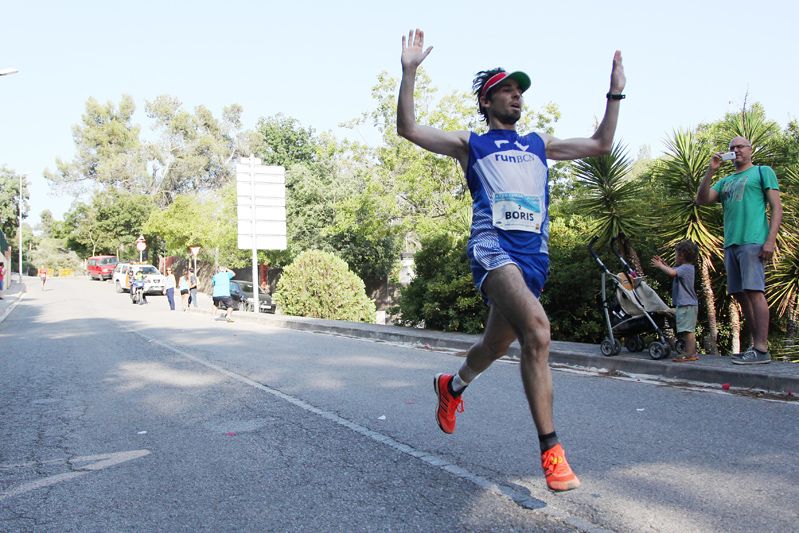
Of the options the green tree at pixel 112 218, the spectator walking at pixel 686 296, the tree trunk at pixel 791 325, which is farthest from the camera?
the green tree at pixel 112 218

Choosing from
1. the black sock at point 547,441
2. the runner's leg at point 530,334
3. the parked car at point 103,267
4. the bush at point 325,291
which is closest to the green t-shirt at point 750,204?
the runner's leg at point 530,334

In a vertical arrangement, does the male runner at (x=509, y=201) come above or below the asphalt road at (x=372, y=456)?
above

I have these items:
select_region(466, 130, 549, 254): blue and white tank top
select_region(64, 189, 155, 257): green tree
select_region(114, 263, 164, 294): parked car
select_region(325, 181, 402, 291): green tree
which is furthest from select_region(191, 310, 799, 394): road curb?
select_region(64, 189, 155, 257): green tree

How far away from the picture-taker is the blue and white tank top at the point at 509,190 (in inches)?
140

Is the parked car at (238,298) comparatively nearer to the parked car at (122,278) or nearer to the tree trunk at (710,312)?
the parked car at (122,278)

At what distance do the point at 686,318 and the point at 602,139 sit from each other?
4.45 meters

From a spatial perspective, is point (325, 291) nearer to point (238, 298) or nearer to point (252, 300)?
point (252, 300)

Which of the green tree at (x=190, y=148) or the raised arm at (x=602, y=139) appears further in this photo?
the green tree at (x=190, y=148)

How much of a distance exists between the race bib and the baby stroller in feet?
15.7

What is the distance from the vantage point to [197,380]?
7.82 metres

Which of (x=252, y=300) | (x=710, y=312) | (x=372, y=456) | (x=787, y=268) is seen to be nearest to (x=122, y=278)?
(x=252, y=300)

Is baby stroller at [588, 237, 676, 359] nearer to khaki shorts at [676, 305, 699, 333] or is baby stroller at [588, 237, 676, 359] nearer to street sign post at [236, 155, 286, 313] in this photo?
khaki shorts at [676, 305, 699, 333]

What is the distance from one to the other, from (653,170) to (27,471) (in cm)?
820

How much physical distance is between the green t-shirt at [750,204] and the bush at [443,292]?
17.7 feet
